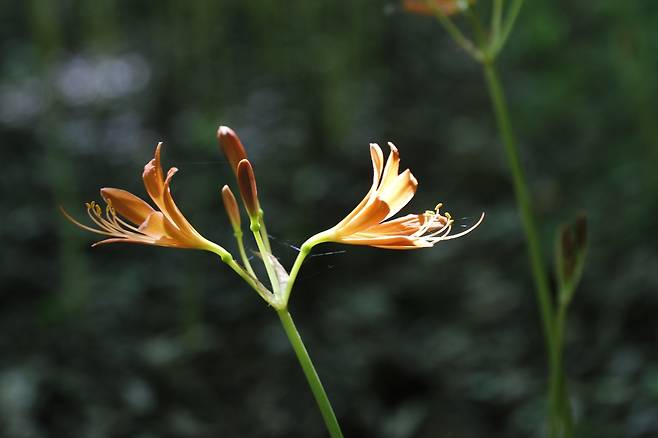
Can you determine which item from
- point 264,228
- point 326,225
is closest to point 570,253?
point 264,228

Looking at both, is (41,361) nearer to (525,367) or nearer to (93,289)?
(93,289)

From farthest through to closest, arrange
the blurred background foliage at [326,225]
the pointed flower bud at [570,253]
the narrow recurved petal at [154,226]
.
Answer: the blurred background foliage at [326,225]
the pointed flower bud at [570,253]
the narrow recurved petal at [154,226]

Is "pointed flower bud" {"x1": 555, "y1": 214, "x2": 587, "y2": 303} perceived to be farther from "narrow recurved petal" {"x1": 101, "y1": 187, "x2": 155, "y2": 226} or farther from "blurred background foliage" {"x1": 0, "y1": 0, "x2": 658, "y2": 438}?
"narrow recurved petal" {"x1": 101, "y1": 187, "x2": 155, "y2": 226}

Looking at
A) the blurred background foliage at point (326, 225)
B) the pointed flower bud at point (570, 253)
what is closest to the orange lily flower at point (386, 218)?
the blurred background foliage at point (326, 225)

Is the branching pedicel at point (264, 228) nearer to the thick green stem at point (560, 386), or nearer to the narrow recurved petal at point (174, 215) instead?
the narrow recurved petal at point (174, 215)

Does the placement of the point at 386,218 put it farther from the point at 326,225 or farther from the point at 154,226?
the point at 326,225

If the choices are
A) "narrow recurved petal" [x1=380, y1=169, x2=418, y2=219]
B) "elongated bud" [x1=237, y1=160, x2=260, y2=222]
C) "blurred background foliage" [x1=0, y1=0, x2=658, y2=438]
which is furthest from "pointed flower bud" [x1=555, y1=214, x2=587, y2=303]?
"elongated bud" [x1=237, y1=160, x2=260, y2=222]
